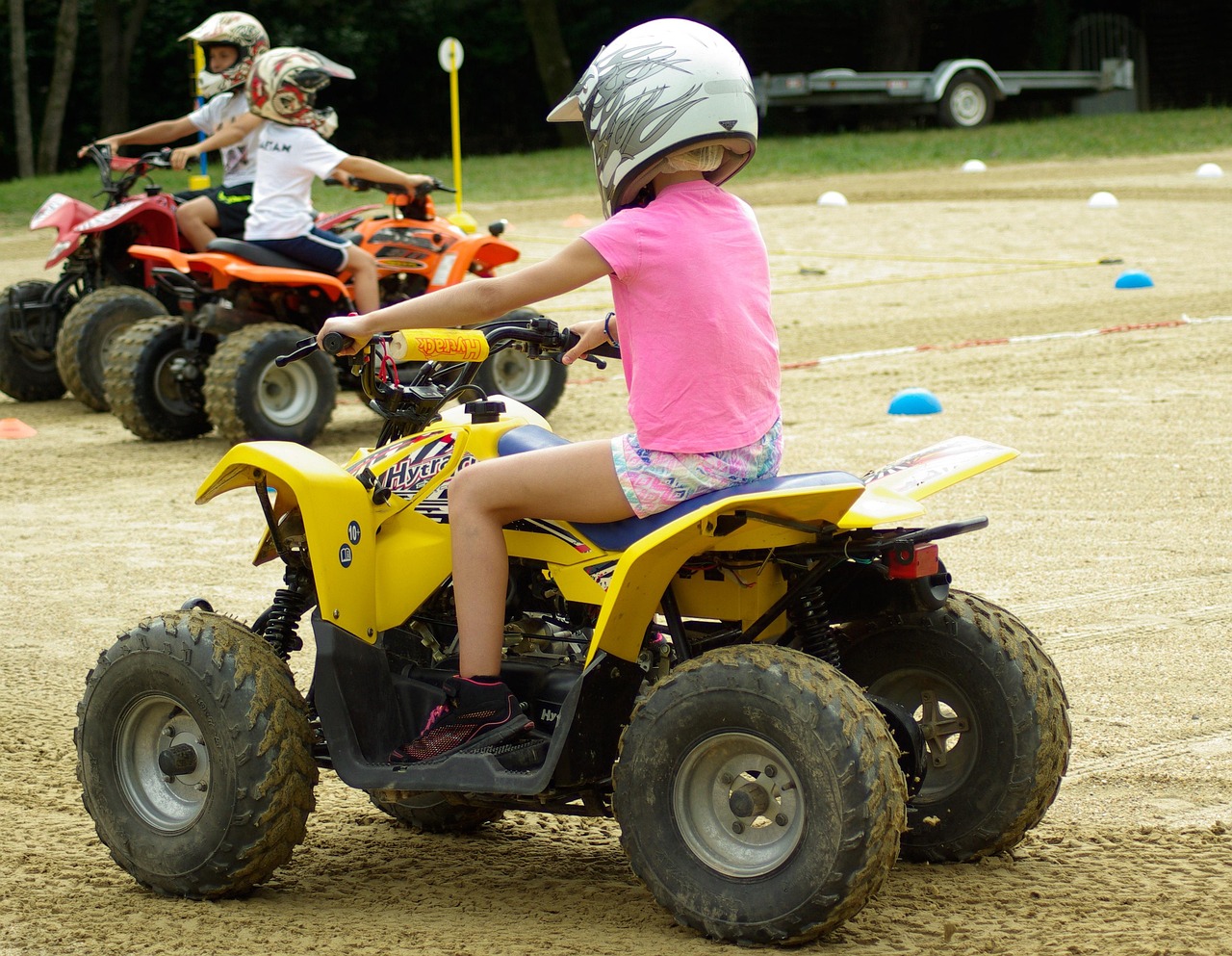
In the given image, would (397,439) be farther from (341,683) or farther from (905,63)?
(905,63)

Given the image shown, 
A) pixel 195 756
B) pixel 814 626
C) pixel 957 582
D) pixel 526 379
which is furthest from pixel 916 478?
pixel 526 379

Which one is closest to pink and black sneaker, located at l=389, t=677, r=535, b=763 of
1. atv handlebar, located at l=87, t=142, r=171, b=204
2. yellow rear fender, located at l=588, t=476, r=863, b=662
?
yellow rear fender, located at l=588, t=476, r=863, b=662

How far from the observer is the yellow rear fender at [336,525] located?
4.17 meters

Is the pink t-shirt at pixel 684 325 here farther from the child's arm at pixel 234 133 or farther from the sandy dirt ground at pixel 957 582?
the child's arm at pixel 234 133

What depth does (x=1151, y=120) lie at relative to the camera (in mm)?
31188

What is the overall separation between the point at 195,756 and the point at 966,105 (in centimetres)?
3050

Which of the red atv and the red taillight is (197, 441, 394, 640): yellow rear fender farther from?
the red atv

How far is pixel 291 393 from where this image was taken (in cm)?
1020

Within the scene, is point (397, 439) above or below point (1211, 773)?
above

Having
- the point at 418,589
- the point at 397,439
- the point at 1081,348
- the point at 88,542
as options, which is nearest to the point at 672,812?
the point at 418,589

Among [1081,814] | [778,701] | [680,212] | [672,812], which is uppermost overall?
[680,212]

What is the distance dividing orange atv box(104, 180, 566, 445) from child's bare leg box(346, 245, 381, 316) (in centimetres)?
9

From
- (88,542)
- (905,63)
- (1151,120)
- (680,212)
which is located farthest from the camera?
(905,63)

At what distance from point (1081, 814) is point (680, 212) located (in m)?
1.90
